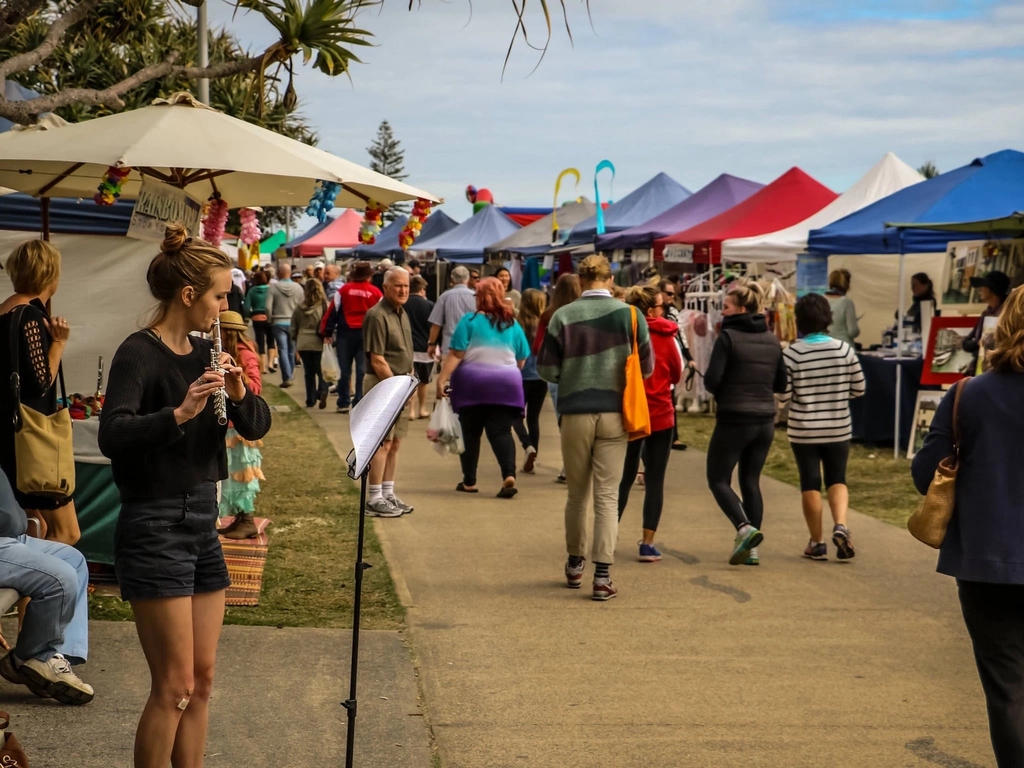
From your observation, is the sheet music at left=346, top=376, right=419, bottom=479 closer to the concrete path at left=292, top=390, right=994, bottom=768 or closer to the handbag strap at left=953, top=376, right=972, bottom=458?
the concrete path at left=292, top=390, right=994, bottom=768

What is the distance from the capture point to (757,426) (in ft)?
26.6

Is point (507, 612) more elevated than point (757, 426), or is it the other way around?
point (757, 426)

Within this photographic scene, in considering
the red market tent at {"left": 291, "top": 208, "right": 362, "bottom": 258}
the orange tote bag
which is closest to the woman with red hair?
the orange tote bag

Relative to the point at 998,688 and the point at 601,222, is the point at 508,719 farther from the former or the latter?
the point at 601,222

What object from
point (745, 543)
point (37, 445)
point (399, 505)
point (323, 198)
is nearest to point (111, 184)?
point (323, 198)

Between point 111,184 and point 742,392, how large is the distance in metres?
4.14

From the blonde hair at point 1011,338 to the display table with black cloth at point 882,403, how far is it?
1002cm

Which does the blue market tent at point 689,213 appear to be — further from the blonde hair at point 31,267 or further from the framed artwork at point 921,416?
the blonde hair at point 31,267

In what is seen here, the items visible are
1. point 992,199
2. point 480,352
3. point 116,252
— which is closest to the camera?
point 116,252

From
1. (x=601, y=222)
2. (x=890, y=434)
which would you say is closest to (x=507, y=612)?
(x=890, y=434)

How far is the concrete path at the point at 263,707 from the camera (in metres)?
4.58

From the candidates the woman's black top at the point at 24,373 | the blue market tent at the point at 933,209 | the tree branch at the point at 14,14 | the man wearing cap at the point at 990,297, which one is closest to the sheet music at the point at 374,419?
the woman's black top at the point at 24,373

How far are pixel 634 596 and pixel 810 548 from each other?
1703 millimetres

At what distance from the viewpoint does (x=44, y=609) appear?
185 inches
